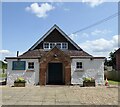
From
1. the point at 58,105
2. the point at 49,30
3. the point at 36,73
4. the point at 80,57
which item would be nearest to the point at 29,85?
the point at 36,73

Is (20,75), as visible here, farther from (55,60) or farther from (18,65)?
(55,60)

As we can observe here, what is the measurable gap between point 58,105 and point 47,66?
1507cm

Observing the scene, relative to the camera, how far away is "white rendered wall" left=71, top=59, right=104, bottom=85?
26.9 metres

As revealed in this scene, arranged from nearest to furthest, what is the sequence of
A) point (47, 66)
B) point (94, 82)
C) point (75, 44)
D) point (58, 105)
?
1. point (58, 105)
2. point (94, 82)
3. point (47, 66)
4. point (75, 44)

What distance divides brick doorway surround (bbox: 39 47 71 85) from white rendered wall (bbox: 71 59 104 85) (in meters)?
0.52

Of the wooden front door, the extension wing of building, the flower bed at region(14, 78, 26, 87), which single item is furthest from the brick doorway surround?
the wooden front door

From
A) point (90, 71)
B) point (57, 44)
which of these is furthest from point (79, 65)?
point (57, 44)

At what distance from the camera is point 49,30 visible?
31094 mm

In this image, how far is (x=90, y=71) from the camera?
2698 centimetres

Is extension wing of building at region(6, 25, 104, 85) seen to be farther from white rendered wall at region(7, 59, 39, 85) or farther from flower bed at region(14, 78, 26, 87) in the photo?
flower bed at region(14, 78, 26, 87)

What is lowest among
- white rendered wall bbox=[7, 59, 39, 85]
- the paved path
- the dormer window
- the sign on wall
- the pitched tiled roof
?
the paved path

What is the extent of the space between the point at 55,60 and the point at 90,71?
381 cm

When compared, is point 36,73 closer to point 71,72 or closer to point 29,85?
point 29,85

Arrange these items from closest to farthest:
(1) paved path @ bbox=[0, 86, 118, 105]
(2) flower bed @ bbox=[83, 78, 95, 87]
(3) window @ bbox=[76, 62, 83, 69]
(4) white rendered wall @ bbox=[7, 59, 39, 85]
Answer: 1. (1) paved path @ bbox=[0, 86, 118, 105]
2. (2) flower bed @ bbox=[83, 78, 95, 87]
3. (4) white rendered wall @ bbox=[7, 59, 39, 85]
4. (3) window @ bbox=[76, 62, 83, 69]
